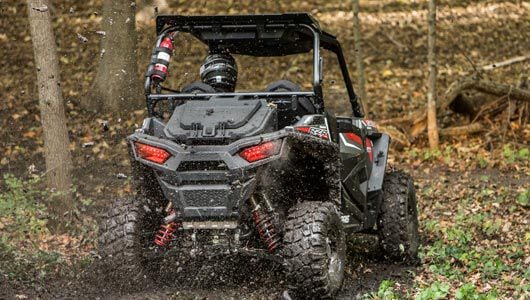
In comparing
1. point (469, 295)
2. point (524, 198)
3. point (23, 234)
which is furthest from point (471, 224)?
point (23, 234)

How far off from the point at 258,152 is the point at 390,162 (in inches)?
269

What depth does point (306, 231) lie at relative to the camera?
20.8 ft

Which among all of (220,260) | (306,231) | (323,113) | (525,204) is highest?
(323,113)

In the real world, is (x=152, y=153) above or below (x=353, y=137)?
above

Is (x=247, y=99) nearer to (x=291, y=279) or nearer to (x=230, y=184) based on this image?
(x=230, y=184)

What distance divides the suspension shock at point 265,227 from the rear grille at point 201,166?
1.41 feet

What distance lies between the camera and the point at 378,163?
8383 mm

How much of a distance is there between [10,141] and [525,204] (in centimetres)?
732

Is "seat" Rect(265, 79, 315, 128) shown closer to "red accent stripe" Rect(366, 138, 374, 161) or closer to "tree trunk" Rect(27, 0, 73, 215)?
"red accent stripe" Rect(366, 138, 374, 161)

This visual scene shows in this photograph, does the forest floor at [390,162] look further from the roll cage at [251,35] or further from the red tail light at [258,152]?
the roll cage at [251,35]

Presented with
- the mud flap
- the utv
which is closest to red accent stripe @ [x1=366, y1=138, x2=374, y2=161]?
the mud flap

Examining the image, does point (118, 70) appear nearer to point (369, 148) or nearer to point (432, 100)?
point (432, 100)

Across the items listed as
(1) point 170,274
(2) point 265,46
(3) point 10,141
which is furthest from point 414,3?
(1) point 170,274

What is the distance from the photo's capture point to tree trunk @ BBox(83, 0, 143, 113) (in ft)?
44.0
